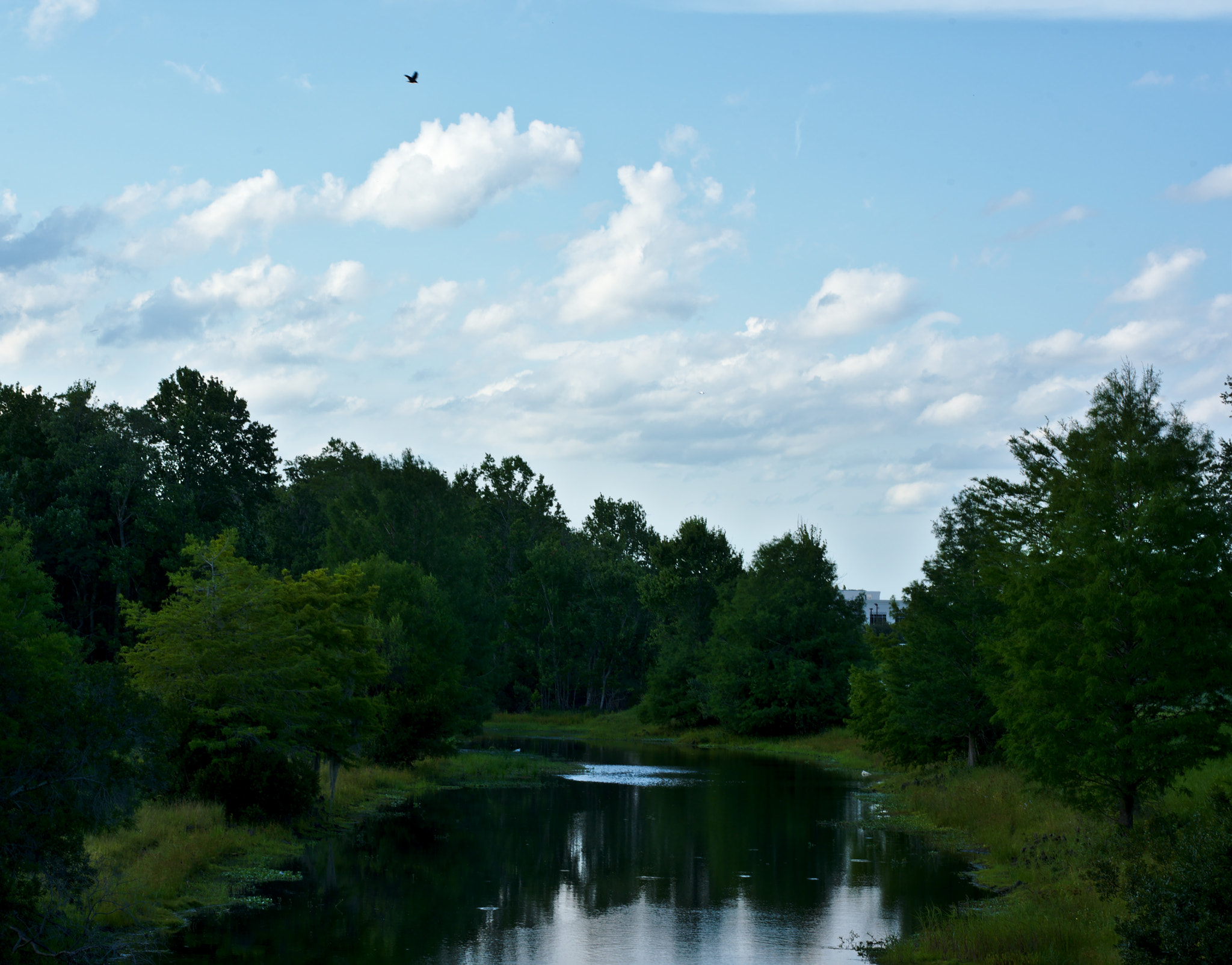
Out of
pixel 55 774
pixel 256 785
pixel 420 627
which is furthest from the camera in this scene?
pixel 420 627

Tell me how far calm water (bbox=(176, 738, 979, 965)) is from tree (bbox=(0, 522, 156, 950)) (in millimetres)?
4666

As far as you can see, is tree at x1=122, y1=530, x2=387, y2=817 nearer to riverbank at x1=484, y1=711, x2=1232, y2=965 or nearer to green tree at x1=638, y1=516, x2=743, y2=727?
riverbank at x1=484, y1=711, x2=1232, y2=965

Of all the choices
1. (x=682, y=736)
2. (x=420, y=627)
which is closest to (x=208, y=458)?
(x=420, y=627)

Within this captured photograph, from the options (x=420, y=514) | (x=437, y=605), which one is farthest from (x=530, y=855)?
(x=420, y=514)

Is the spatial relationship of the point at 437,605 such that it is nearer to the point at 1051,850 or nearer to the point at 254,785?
the point at 254,785

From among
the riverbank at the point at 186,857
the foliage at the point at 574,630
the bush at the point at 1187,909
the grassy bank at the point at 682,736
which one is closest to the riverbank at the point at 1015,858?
the bush at the point at 1187,909

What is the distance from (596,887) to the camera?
2562 centimetres

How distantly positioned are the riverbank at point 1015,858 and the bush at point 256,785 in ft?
52.7

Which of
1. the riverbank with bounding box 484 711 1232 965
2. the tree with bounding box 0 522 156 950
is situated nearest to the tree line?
the tree with bounding box 0 522 156 950

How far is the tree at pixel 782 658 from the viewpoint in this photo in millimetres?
73375

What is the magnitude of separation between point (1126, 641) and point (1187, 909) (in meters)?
10.8

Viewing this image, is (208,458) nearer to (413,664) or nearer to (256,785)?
(413,664)

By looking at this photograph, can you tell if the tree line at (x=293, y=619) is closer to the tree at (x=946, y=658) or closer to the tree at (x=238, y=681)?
the tree at (x=238, y=681)

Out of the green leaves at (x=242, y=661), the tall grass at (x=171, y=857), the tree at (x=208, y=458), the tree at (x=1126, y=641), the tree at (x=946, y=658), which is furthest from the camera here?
the tree at (x=208, y=458)
